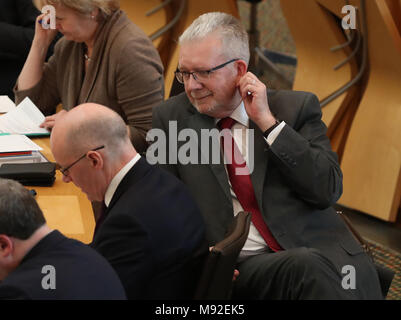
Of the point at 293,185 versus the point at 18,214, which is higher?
the point at 18,214

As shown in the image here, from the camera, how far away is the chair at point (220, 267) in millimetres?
1708

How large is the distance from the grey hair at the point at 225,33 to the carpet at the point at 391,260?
162 centimetres

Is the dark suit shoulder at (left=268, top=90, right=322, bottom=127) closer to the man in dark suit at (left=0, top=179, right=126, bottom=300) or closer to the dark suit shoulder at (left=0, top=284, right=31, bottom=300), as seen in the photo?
the man in dark suit at (left=0, top=179, right=126, bottom=300)

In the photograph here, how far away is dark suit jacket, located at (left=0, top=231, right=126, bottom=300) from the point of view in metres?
1.44

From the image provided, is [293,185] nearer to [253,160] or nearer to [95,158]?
[253,160]

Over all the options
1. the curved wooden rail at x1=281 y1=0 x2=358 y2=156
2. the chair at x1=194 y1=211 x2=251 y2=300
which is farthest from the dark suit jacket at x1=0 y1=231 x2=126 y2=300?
the curved wooden rail at x1=281 y1=0 x2=358 y2=156

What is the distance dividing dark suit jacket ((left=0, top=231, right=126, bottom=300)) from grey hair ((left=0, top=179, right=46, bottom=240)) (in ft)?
0.15

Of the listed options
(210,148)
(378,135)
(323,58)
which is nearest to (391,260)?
(378,135)

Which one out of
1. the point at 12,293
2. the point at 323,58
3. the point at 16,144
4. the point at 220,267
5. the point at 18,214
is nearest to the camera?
the point at 12,293

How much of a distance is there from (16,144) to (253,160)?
0.98 metres

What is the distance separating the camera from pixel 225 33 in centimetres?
241

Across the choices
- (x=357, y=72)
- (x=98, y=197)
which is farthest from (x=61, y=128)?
(x=357, y=72)

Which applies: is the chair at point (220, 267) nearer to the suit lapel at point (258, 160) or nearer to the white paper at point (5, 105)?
the suit lapel at point (258, 160)

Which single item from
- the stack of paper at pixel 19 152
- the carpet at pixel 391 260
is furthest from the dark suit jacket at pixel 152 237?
the carpet at pixel 391 260
